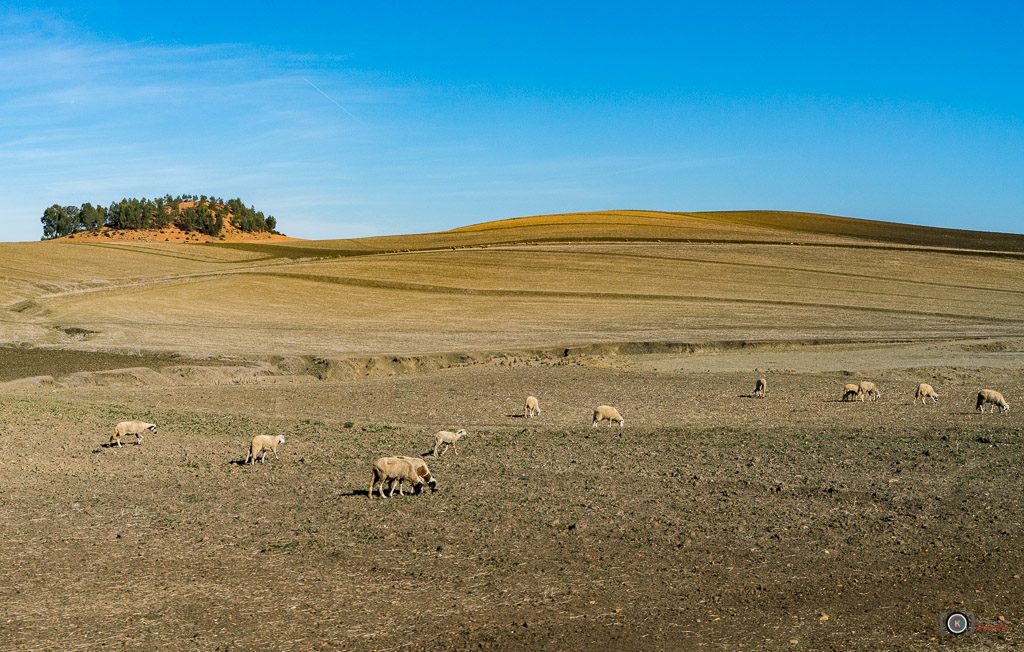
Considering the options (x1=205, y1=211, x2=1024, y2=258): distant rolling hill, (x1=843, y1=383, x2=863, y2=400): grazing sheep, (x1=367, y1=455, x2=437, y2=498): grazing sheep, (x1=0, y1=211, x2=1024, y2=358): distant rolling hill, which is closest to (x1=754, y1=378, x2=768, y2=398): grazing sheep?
(x1=843, y1=383, x2=863, y2=400): grazing sheep

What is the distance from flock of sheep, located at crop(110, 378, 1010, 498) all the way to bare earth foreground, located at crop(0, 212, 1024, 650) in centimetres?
50

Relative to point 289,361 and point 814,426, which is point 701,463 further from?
point 289,361

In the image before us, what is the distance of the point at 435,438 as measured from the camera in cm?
2348

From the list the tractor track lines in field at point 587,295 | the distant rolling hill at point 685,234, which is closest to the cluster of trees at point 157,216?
the distant rolling hill at point 685,234

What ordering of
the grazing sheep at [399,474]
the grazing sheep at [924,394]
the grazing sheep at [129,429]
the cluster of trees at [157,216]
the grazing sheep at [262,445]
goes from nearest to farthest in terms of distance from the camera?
the grazing sheep at [399,474]
the grazing sheep at [262,445]
the grazing sheep at [129,429]
the grazing sheep at [924,394]
the cluster of trees at [157,216]

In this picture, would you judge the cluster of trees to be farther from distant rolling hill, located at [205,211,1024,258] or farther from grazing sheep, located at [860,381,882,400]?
grazing sheep, located at [860,381,882,400]

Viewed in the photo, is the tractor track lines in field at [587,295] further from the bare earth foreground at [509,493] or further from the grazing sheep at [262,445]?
the grazing sheep at [262,445]

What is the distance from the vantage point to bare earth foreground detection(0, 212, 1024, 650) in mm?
11031

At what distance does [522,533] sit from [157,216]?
167836 millimetres

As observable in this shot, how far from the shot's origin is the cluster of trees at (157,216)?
164m

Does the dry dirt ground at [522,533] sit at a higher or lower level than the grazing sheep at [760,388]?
lower

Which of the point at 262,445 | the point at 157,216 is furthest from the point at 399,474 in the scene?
the point at 157,216

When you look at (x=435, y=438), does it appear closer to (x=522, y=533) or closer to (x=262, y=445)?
(x=262, y=445)

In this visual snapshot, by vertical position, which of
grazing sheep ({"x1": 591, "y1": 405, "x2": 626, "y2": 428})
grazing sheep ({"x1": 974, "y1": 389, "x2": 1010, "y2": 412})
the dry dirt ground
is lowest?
the dry dirt ground
